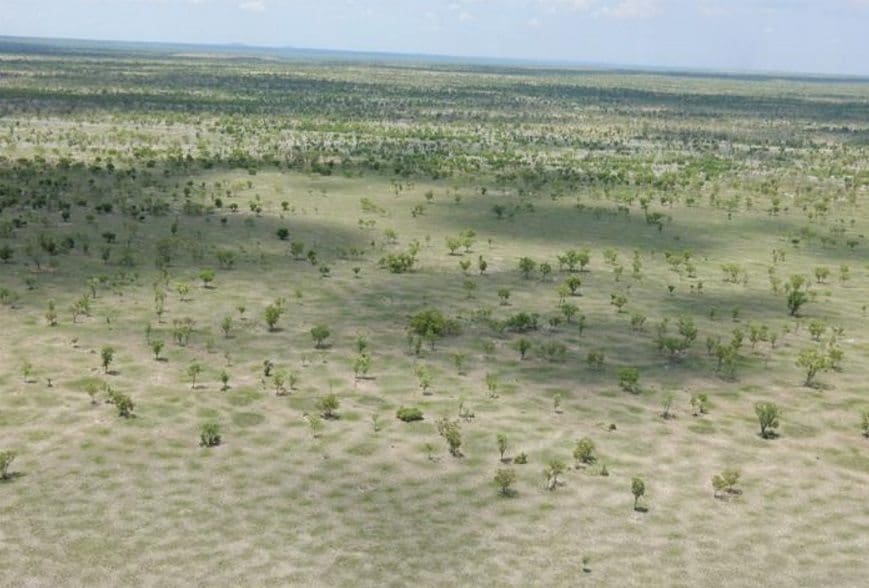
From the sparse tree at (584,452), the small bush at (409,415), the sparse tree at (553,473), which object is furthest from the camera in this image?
the small bush at (409,415)

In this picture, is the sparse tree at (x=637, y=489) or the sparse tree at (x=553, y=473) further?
the sparse tree at (x=553, y=473)

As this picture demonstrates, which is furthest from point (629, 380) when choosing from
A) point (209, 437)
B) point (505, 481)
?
point (209, 437)

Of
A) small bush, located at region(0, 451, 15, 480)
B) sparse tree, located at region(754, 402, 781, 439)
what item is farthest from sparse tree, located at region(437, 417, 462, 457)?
small bush, located at region(0, 451, 15, 480)

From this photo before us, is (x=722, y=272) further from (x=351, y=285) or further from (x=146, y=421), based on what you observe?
(x=146, y=421)

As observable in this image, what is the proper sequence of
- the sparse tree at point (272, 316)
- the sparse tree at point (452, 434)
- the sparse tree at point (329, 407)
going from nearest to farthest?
the sparse tree at point (452, 434) < the sparse tree at point (329, 407) < the sparse tree at point (272, 316)

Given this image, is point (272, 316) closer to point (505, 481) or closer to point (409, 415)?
point (409, 415)

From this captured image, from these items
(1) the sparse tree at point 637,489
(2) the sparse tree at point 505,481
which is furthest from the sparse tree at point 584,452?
(2) the sparse tree at point 505,481

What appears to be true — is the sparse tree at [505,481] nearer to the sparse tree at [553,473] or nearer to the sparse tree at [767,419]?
the sparse tree at [553,473]

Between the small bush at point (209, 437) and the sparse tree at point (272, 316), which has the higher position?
the sparse tree at point (272, 316)

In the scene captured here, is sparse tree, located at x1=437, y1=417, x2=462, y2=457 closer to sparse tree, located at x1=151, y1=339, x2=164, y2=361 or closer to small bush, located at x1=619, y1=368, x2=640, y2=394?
small bush, located at x1=619, y1=368, x2=640, y2=394
